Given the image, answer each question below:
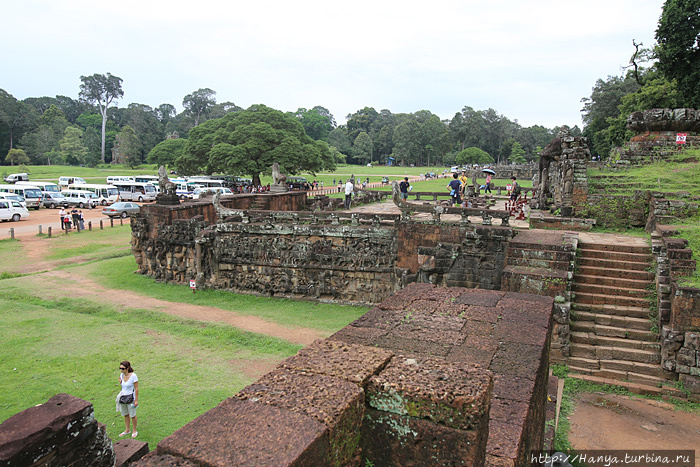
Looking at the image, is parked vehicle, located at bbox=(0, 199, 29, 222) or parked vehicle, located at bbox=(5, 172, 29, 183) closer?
parked vehicle, located at bbox=(0, 199, 29, 222)

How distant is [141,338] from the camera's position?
10.5 metres

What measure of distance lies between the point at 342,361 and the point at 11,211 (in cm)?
3295

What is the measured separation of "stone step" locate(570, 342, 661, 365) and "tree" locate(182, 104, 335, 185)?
2419 cm

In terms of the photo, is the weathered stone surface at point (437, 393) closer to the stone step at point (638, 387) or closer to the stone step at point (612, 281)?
the stone step at point (638, 387)

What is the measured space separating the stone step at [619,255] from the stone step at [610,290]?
84cm

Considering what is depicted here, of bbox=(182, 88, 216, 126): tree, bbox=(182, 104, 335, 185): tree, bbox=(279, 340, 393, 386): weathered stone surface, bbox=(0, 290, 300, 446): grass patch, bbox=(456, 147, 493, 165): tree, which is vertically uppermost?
bbox=(182, 88, 216, 126): tree

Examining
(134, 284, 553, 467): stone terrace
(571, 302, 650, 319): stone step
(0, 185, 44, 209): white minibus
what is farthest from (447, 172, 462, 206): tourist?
(0, 185, 44, 209): white minibus

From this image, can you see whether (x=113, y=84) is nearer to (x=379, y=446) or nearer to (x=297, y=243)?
(x=297, y=243)

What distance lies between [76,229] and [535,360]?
27.8 metres

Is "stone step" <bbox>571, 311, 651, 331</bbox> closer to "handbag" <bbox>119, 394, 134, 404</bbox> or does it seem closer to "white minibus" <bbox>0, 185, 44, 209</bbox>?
"handbag" <bbox>119, 394, 134, 404</bbox>

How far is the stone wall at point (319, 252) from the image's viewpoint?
444 inches

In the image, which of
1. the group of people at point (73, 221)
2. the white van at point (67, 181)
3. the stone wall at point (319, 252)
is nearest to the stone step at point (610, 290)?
the stone wall at point (319, 252)

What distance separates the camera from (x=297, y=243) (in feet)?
43.7

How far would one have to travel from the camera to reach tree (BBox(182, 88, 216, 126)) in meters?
84.8
